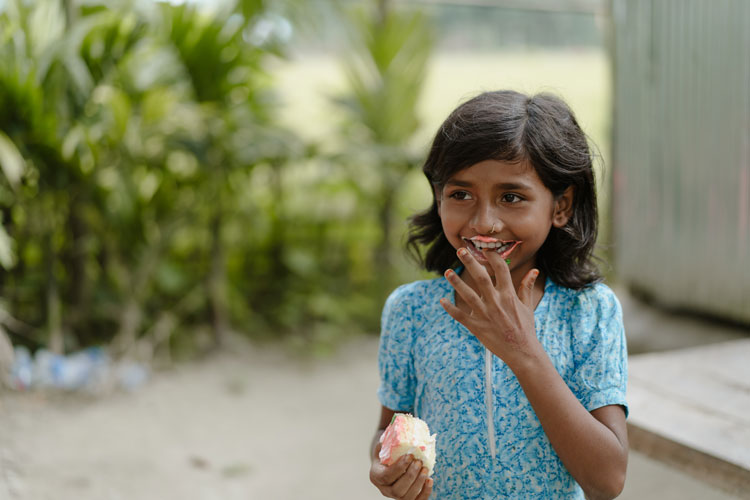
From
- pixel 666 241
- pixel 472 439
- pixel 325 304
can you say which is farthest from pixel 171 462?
pixel 666 241

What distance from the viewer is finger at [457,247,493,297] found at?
3.83 ft

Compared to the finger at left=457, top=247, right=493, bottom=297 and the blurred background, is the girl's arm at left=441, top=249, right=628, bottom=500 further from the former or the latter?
the blurred background

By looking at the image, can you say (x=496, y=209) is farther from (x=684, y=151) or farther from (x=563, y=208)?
(x=684, y=151)

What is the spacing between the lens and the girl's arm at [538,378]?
118cm

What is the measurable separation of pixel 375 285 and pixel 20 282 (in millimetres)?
2218

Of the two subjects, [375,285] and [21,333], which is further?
[375,285]

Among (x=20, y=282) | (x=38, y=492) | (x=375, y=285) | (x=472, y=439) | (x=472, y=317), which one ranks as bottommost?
(x=375, y=285)

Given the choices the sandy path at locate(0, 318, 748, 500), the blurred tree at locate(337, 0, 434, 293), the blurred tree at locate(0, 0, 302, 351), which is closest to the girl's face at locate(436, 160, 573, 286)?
the sandy path at locate(0, 318, 748, 500)

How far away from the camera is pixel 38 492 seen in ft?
8.51

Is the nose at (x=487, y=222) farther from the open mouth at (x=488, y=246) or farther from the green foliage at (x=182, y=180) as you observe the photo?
the green foliage at (x=182, y=180)

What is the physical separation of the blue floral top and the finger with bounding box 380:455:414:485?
15cm

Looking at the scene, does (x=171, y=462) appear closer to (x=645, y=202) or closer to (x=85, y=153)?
(x=85, y=153)

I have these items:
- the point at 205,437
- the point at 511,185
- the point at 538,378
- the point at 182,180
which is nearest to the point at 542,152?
the point at 511,185

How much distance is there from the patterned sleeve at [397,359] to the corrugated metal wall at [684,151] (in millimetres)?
2286
